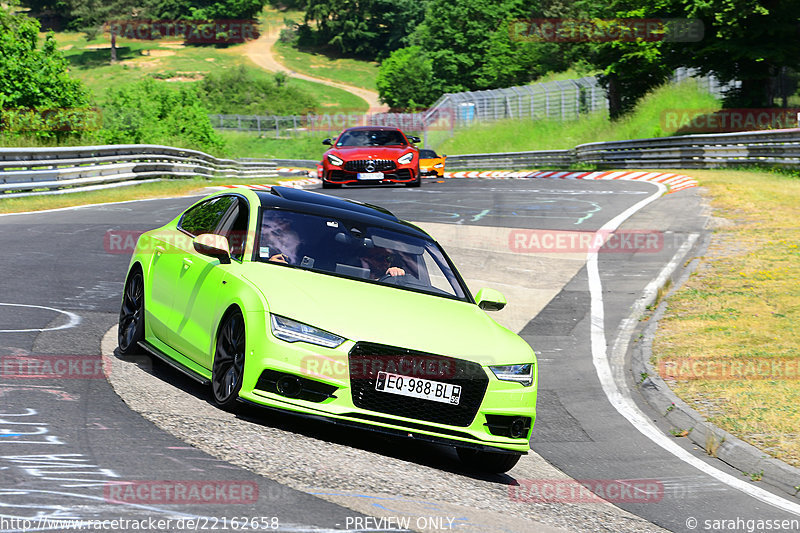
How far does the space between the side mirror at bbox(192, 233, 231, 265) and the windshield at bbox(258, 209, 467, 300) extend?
0.83 ft

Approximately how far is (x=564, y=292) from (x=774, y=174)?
57.8 ft

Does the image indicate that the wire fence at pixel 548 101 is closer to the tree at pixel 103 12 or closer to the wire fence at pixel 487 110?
the wire fence at pixel 487 110

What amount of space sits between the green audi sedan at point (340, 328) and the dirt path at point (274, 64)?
112684 mm

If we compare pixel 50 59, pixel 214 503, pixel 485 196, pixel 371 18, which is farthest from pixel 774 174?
pixel 371 18

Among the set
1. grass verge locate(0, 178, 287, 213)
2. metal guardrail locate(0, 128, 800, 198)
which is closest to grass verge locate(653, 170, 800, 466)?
metal guardrail locate(0, 128, 800, 198)

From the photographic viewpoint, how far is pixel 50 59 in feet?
118

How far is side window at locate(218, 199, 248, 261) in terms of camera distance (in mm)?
7496

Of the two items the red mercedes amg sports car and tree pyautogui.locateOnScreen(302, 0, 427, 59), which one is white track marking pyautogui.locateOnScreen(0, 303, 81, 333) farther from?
tree pyautogui.locateOnScreen(302, 0, 427, 59)

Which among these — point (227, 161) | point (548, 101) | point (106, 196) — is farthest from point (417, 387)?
point (548, 101)

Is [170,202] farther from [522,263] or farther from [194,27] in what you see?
[194,27]

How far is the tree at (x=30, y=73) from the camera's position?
34469mm

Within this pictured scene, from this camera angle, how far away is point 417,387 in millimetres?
6383

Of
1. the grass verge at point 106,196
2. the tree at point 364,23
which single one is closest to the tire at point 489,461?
the grass verge at point 106,196

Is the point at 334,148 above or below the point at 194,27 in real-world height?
below
